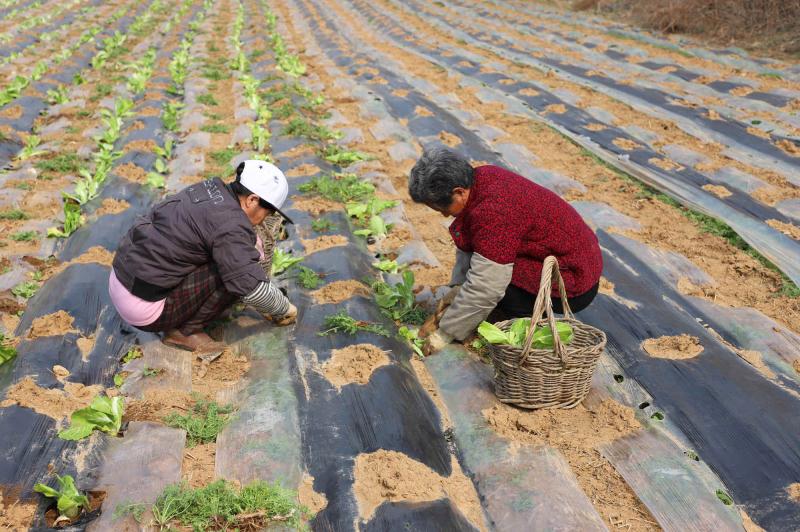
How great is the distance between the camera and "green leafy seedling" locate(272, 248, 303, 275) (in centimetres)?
408

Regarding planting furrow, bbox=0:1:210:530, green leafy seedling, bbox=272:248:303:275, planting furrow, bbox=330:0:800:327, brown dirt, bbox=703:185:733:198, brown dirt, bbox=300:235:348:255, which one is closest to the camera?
planting furrow, bbox=0:1:210:530

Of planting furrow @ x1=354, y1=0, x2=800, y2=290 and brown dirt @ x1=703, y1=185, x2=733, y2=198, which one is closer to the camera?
planting furrow @ x1=354, y1=0, x2=800, y2=290

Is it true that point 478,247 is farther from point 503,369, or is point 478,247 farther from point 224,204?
point 224,204

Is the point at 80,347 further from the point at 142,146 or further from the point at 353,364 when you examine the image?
the point at 142,146

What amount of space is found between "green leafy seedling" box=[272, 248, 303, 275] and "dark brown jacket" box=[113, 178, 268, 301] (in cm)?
96

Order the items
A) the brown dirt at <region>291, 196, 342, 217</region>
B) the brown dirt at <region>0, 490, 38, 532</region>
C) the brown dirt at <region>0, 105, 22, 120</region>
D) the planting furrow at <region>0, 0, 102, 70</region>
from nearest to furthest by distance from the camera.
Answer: the brown dirt at <region>0, 490, 38, 532</region>, the brown dirt at <region>291, 196, 342, 217</region>, the brown dirt at <region>0, 105, 22, 120</region>, the planting furrow at <region>0, 0, 102, 70</region>

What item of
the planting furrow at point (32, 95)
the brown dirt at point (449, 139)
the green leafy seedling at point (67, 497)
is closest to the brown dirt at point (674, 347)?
the green leafy seedling at point (67, 497)

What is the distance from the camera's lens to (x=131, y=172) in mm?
5859

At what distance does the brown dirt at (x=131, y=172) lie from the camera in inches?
227

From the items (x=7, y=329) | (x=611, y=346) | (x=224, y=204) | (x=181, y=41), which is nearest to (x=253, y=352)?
(x=224, y=204)

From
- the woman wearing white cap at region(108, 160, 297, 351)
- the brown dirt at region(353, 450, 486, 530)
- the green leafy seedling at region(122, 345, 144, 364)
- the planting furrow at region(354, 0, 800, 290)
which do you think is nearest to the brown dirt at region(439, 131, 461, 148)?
the planting furrow at region(354, 0, 800, 290)

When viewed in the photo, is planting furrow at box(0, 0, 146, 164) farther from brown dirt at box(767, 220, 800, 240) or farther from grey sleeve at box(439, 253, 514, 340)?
brown dirt at box(767, 220, 800, 240)

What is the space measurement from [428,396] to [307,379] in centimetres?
66

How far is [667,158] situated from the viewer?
20.6 ft
